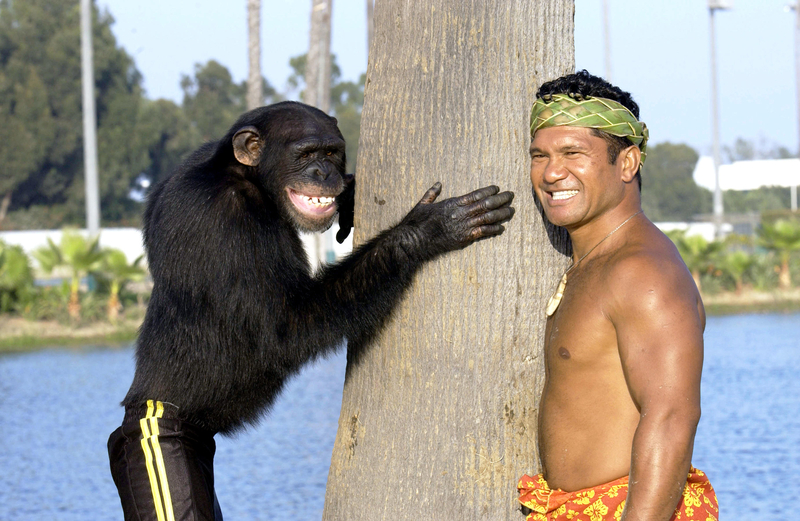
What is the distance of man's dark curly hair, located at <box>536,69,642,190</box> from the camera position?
2709 millimetres

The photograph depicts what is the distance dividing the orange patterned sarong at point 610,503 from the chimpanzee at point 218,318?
98 cm

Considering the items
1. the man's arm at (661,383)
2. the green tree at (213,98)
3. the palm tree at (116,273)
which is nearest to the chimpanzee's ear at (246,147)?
the man's arm at (661,383)

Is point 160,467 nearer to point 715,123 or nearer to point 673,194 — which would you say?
point 715,123

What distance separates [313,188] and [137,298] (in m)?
19.5

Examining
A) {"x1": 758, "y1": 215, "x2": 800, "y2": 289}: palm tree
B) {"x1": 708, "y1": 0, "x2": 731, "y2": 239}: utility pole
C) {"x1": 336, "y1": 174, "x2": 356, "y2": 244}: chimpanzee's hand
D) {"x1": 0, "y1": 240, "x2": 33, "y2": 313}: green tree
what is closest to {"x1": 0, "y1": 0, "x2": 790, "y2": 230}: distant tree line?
{"x1": 708, "y1": 0, "x2": 731, "y2": 239}: utility pole

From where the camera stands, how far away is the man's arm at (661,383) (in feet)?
7.68

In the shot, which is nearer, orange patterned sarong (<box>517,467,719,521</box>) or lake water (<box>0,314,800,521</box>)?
orange patterned sarong (<box>517,467,719,521</box>)

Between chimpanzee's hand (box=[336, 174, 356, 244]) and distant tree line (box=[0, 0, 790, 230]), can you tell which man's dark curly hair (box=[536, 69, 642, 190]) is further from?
distant tree line (box=[0, 0, 790, 230])

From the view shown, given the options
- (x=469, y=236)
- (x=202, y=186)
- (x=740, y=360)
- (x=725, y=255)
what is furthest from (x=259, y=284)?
(x=725, y=255)

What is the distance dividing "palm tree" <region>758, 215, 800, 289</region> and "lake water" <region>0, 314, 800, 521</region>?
946 centimetres

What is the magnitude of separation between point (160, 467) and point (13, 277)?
18789mm

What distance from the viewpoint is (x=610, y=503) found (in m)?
2.53

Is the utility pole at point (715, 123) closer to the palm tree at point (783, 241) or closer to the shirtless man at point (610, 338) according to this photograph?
the palm tree at point (783, 241)

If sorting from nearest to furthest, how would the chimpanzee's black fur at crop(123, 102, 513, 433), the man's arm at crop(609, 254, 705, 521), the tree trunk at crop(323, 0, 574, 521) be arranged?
the man's arm at crop(609, 254, 705, 521)
the tree trunk at crop(323, 0, 574, 521)
the chimpanzee's black fur at crop(123, 102, 513, 433)
